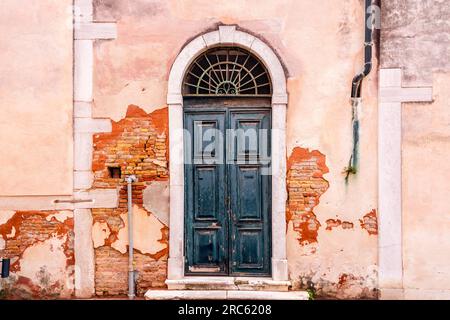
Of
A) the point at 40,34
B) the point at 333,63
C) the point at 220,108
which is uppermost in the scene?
the point at 40,34

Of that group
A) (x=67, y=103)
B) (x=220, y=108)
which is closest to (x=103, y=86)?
(x=67, y=103)

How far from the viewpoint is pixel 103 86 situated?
729 cm

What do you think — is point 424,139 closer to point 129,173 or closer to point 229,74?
point 229,74

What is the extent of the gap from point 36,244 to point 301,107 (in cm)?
408

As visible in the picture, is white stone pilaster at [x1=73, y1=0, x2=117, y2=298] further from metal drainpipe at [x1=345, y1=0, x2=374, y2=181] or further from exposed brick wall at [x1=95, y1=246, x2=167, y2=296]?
metal drainpipe at [x1=345, y1=0, x2=374, y2=181]

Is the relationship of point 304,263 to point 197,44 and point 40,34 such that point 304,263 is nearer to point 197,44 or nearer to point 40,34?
point 197,44

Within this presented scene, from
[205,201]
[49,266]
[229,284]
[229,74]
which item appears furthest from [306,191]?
[49,266]

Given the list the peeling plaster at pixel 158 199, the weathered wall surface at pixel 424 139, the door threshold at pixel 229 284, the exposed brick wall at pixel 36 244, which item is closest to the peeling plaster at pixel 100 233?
the exposed brick wall at pixel 36 244

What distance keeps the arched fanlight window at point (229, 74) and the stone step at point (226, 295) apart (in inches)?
106

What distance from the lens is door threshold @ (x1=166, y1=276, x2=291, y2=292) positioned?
276 inches

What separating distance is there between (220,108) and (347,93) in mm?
1747

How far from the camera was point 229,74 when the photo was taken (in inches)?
293

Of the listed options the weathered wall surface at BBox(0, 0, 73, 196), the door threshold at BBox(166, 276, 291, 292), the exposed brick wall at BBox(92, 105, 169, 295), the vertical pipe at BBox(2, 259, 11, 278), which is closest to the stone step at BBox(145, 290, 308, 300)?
the door threshold at BBox(166, 276, 291, 292)

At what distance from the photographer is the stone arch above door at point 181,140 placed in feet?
23.3
